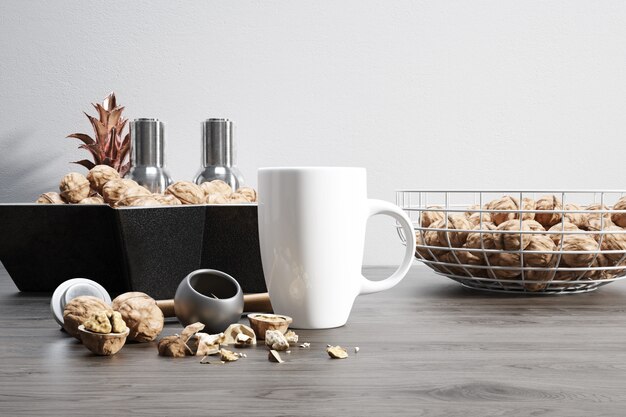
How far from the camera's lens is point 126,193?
906 mm

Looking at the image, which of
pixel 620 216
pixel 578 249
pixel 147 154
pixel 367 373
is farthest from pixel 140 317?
pixel 620 216

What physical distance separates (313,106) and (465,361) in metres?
1.26

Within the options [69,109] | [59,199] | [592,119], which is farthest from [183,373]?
[592,119]

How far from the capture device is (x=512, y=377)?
0.54m

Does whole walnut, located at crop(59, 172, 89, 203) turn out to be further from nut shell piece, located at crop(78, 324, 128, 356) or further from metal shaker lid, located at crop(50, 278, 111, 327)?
nut shell piece, located at crop(78, 324, 128, 356)

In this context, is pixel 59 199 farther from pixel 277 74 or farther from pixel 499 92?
pixel 499 92

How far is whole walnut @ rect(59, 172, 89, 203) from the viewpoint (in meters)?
1.01

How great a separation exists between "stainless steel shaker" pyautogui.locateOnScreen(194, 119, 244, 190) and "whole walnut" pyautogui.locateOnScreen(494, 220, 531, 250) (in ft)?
1.79

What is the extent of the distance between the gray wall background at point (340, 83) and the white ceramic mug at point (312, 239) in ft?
3.41

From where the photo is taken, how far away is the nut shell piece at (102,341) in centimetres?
61

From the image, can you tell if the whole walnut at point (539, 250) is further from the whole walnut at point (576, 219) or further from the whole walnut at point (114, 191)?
the whole walnut at point (114, 191)

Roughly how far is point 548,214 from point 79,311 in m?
0.74

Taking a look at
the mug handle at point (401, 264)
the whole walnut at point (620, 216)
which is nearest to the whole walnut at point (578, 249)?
the whole walnut at point (620, 216)

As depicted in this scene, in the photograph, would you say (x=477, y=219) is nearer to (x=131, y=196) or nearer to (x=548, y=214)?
(x=548, y=214)
